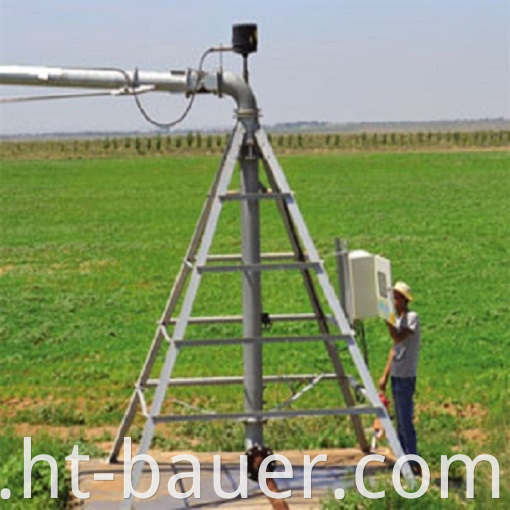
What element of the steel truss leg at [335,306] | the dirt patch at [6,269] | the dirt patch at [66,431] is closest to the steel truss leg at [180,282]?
the steel truss leg at [335,306]

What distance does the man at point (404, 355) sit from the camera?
8828mm

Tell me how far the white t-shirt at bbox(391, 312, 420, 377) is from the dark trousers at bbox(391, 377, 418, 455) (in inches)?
2.4

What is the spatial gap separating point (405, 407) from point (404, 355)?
0.40 meters

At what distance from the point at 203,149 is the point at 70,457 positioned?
83.8m

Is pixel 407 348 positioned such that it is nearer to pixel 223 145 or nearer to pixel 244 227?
pixel 244 227

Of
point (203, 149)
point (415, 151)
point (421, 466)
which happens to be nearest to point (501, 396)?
point (421, 466)

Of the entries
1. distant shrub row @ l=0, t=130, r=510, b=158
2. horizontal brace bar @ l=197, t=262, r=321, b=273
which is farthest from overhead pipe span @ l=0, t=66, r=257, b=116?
distant shrub row @ l=0, t=130, r=510, b=158

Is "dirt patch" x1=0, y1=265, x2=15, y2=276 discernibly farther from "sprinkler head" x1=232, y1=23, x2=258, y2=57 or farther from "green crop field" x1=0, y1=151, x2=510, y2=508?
"sprinkler head" x1=232, y1=23, x2=258, y2=57

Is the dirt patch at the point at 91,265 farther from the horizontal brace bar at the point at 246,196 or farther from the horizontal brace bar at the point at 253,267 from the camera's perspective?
the horizontal brace bar at the point at 253,267

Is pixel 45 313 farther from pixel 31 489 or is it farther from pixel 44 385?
pixel 31 489

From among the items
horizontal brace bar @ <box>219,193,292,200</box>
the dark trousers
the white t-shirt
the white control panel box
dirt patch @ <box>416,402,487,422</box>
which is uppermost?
horizontal brace bar @ <box>219,193,292,200</box>

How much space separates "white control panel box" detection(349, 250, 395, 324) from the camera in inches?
340

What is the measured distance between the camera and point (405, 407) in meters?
8.93

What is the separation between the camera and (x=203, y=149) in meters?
93.1
